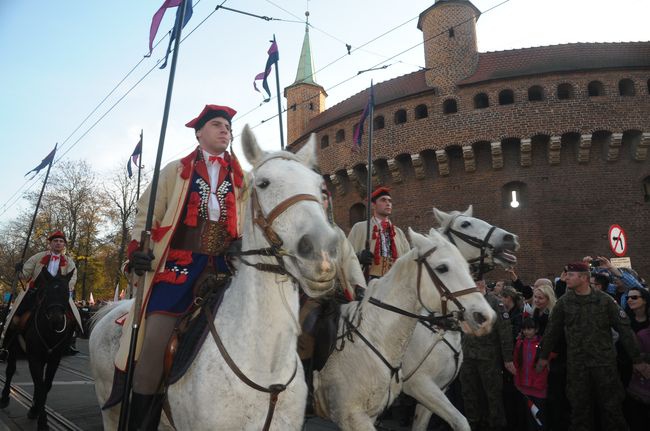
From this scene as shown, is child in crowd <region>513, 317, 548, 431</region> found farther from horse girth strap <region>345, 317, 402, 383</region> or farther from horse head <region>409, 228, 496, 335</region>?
horse girth strap <region>345, 317, 402, 383</region>

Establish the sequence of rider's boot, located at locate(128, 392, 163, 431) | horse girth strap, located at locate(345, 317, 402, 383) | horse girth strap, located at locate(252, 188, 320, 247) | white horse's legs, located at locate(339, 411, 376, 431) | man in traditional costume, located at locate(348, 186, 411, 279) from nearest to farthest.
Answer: horse girth strap, located at locate(252, 188, 320, 247) → rider's boot, located at locate(128, 392, 163, 431) → white horse's legs, located at locate(339, 411, 376, 431) → horse girth strap, located at locate(345, 317, 402, 383) → man in traditional costume, located at locate(348, 186, 411, 279)

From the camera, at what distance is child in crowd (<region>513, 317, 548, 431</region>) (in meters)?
6.36

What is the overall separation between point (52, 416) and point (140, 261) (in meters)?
5.20

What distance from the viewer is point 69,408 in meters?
7.06

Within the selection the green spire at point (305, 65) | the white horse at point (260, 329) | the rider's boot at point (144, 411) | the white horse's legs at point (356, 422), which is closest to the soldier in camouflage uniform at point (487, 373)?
the white horse's legs at point (356, 422)

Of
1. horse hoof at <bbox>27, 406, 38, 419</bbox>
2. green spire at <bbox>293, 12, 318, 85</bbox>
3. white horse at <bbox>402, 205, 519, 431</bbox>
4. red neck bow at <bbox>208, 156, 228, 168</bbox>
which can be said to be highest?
green spire at <bbox>293, 12, 318, 85</bbox>

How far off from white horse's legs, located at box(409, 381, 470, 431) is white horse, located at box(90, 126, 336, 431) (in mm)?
2380

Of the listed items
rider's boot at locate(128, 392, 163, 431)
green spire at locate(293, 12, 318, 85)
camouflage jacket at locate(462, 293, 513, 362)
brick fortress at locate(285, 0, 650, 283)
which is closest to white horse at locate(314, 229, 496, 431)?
rider's boot at locate(128, 392, 163, 431)

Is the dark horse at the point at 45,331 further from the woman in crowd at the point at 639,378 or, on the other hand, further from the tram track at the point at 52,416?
the woman in crowd at the point at 639,378

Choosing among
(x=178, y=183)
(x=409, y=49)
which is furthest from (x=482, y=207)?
(x=178, y=183)

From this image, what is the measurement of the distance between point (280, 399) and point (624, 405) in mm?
5640

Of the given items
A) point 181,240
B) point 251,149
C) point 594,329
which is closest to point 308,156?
point 251,149

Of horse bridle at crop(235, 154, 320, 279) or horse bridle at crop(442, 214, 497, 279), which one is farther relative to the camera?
horse bridle at crop(442, 214, 497, 279)

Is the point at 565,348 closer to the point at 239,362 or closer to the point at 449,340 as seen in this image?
the point at 449,340
